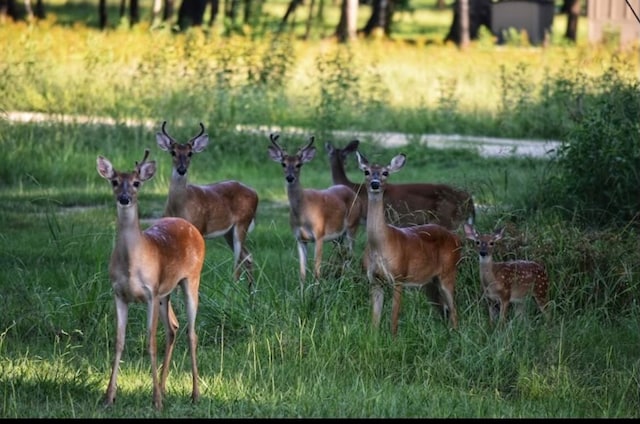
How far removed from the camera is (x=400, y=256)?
10.2 metres

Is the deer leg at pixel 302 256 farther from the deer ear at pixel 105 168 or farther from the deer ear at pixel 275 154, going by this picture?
the deer ear at pixel 105 168

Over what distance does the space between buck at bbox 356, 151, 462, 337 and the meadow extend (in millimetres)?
166

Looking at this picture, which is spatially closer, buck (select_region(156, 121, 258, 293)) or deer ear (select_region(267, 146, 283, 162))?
buck (select_region(156, 121, 258, 293))

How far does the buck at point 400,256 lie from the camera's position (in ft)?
33.5

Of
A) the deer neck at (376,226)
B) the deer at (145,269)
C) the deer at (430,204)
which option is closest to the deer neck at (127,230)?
the deer at (145,269)

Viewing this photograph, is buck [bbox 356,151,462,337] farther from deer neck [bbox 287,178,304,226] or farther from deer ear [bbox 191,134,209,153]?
deer neck [bbox 287,178,304,226]

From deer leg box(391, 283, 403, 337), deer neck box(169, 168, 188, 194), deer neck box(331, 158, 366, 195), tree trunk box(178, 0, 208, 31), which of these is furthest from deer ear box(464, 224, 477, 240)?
tree trunk box(178, 0, 208, 31)

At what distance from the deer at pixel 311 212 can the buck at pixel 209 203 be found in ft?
1.35

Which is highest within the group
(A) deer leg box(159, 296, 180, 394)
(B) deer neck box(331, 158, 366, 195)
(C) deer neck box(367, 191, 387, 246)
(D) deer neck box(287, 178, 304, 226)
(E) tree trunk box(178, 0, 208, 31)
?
(C) deer neck box(367, 191, 387, 246)

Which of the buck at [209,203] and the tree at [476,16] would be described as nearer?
the buck at [209,203]

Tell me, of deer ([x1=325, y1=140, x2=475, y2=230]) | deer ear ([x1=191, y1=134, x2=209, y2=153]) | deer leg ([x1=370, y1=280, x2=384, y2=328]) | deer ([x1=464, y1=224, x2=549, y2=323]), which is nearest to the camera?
deer leg ([x1=370, y1=280, x2=384, y2=328])

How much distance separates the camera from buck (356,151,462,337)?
1021cm

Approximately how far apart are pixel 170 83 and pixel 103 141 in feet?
9.74

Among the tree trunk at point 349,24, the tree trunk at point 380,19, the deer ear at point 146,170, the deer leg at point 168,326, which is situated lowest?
the tree trunk at point 380,19
